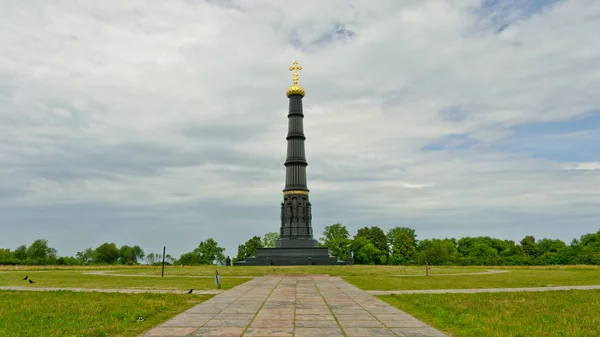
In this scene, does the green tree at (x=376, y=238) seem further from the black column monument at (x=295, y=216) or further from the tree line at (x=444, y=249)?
the black column monument at (x=295, y=216)

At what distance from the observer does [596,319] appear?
1034 centimetres

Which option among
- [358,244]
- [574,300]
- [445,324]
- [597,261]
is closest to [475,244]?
[358,244]

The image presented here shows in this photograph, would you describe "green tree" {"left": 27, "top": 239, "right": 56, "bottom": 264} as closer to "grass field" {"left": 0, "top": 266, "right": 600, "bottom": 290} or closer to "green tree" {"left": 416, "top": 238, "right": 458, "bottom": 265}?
"grass field" {"left": 0, "top": 266, "right": 600, "bottom": 290}

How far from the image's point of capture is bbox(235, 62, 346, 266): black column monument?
4722 centimetres

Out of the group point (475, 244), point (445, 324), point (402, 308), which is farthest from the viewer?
point (475, 244)

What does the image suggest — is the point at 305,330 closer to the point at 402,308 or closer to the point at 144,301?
the point at 402,308

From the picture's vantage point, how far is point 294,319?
10484 mm

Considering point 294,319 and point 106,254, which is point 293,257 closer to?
point 294,319

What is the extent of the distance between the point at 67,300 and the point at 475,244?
90.6 metres

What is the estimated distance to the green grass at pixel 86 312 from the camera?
915cm

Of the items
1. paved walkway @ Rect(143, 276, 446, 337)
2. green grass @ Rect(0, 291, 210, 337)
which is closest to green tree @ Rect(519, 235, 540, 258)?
paved walkway @ Rect(143, 276, 446, 337)

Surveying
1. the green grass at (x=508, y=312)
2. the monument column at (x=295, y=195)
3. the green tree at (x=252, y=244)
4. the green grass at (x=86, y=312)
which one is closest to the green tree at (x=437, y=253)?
the monument column at (x=295, y=195)

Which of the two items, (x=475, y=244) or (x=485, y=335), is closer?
(x=485, y=335)

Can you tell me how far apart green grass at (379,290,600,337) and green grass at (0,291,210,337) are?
7.17 meters
